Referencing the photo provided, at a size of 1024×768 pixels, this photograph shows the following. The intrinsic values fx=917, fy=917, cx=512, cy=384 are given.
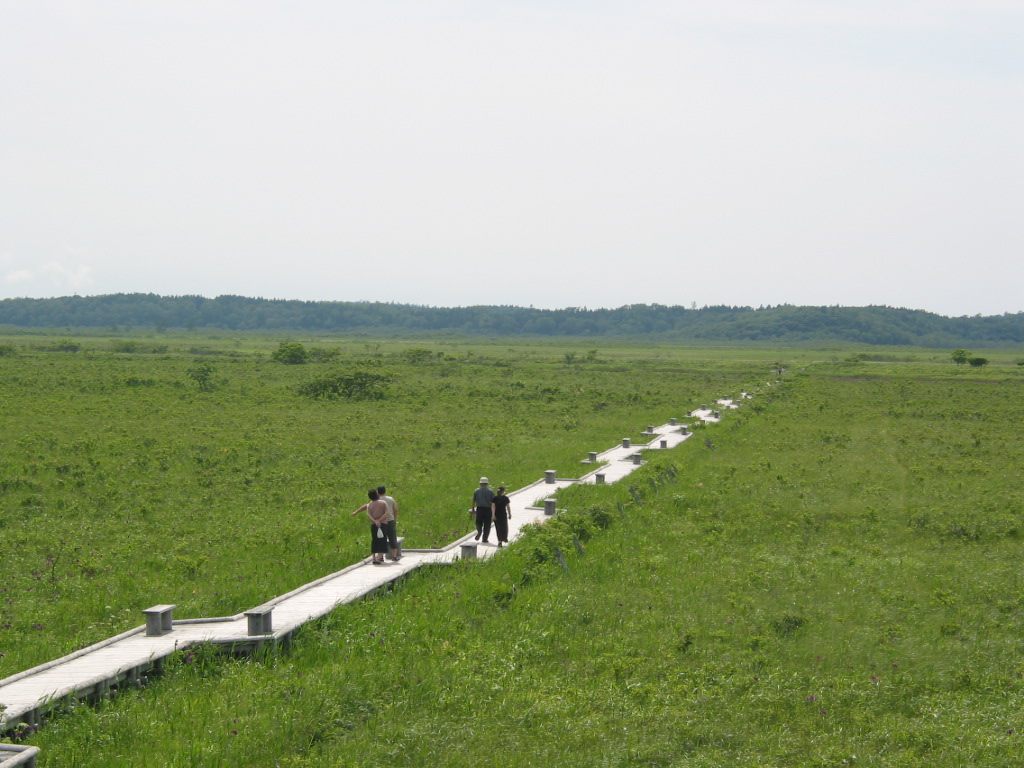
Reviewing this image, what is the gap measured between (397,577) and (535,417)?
32263mm

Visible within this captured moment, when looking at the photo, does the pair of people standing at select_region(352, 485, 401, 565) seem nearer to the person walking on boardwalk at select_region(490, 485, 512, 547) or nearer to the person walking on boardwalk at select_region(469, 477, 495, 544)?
the person walking on boardwalk at select_region(469, 477, 495, 544)

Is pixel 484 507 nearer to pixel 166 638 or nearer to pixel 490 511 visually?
pixel 490 511

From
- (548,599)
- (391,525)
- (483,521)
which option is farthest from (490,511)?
(548,599)

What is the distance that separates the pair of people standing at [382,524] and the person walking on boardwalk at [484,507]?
2.30 metres

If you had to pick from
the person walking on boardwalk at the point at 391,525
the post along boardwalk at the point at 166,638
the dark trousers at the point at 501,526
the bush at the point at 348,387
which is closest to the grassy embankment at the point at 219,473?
the post along boardwalk at the point at 166,638

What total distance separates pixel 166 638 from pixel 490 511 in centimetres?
818

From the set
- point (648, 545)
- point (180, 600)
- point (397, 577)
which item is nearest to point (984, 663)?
point (648, 545)

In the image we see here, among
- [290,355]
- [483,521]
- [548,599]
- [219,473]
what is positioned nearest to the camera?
[548,599]

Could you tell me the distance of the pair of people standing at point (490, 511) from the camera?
19.3 meters

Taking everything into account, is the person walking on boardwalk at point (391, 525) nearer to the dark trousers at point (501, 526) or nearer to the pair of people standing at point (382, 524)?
the pair of people standing at point (382, 524)

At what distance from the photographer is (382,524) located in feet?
57.8

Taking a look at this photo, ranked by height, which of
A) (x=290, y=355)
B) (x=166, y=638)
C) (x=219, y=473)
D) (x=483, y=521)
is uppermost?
(x=290, y=355)

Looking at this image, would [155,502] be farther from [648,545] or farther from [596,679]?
[596,679]

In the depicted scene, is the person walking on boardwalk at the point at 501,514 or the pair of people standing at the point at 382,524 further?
the person walking on boardwalk at the point at 501,514
